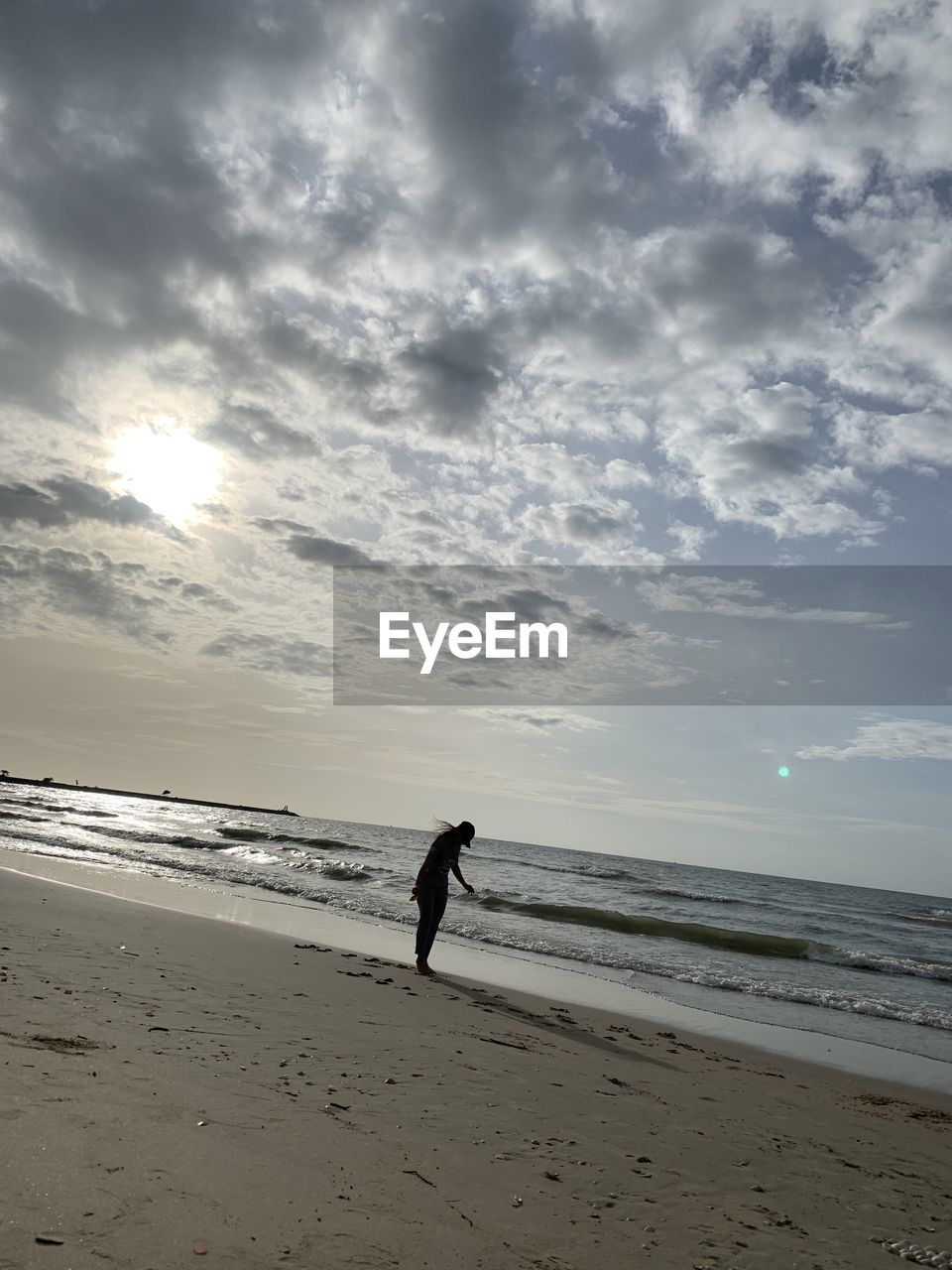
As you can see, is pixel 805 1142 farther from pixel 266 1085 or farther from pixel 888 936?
pixel 888 936

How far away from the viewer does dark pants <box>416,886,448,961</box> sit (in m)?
11.2

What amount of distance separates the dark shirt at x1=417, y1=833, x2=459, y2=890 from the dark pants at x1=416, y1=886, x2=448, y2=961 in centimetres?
8

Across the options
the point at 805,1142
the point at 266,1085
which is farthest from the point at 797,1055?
the point at 266,1085

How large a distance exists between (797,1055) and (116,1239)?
872cm

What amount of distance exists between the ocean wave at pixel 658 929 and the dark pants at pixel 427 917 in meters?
11.8

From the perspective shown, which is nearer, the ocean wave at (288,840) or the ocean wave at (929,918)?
the ocean wave at (929,918)

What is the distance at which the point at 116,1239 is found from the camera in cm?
282

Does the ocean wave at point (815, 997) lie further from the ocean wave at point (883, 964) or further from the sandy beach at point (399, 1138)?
the ocean wave at point (883, 964)

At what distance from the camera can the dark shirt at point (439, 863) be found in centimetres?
1130

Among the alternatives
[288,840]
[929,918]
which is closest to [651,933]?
[288,840]

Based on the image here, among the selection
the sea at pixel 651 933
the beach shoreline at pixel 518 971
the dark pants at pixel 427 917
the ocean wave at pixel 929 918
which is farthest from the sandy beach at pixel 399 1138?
the ocean wave at pixel 929 918

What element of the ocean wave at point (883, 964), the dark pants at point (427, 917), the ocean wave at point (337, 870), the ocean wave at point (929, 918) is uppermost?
the dark pants at point (427, 917)

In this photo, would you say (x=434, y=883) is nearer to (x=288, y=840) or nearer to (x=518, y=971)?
(x=518, y=971)

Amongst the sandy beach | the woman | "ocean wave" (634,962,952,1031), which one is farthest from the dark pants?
"ocean wave" (634,962,952,1031)
